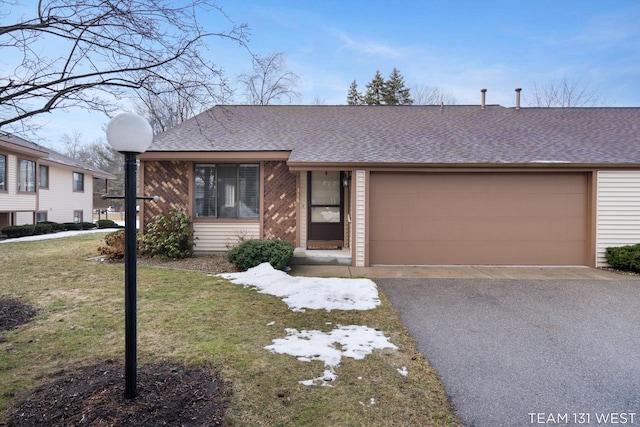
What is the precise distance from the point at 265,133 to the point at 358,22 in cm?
456

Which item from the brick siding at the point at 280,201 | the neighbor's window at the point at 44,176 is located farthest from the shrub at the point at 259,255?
the neighbor's window at the point at 44,176

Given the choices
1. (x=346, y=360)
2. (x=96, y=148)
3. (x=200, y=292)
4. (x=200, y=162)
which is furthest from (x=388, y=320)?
(x=96, y=148)

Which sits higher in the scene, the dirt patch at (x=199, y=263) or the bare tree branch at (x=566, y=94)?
the bare tree branch at (x=566, y=94)

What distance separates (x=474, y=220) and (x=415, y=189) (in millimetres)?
1553

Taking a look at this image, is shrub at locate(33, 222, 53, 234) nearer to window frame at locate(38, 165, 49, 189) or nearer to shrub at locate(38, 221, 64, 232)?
shrub at locate(38, 221, 64, 232)

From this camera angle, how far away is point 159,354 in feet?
10.1

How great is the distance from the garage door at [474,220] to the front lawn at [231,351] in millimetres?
3281

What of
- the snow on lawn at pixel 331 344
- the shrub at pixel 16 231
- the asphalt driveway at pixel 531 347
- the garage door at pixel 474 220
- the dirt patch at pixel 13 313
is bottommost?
the asphalt driveway at pixel 531 347

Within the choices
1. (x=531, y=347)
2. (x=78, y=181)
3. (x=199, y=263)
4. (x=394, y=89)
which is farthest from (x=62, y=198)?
(x=394, y=89)

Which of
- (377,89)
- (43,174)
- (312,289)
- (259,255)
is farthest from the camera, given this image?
(377,89)

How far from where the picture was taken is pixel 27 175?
1490 cm

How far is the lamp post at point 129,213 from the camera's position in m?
2.29

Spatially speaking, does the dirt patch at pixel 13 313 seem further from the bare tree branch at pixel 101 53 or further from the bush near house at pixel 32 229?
the bush near house at pixel 32 229

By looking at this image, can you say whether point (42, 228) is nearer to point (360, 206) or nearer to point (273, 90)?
point (273, 90)
